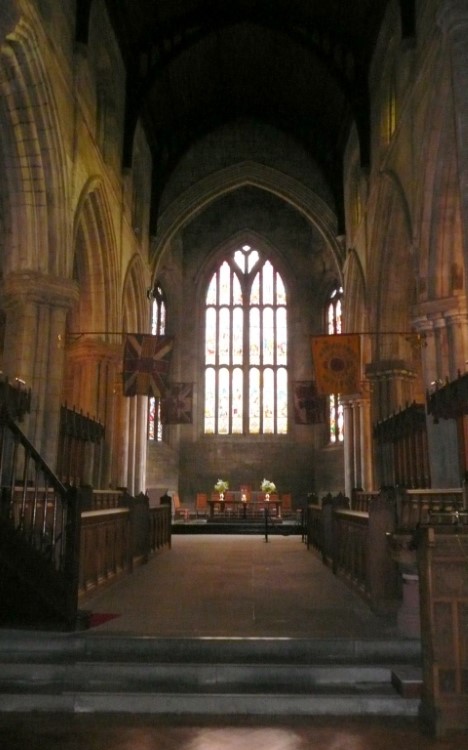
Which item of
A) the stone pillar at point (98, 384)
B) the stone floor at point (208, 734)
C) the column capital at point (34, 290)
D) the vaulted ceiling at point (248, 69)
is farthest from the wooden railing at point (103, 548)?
the vaulted ceiling at point (248, 69)

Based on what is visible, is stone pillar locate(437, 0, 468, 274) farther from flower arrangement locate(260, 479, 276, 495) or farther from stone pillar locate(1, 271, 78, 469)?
flower arrangement locate(260, 479, 276, 495)

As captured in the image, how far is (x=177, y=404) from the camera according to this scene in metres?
18.7

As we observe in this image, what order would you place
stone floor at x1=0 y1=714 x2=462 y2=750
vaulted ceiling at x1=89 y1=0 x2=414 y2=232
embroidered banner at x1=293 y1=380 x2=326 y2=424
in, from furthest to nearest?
1. embroidered banner at x1=293 y1=380 x2=326 y2=424
2. vaulted ceiling at x1=89 y1=0 x2=414 y2=232
3. stone floor at x1=0 y1=714 x2=462 y2=750

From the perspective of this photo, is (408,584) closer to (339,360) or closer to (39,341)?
(39,341)

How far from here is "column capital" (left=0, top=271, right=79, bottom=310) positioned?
35.5ft

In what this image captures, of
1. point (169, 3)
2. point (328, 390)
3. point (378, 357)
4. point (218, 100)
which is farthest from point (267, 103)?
point (328, 390)

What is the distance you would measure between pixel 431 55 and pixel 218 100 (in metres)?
11.6

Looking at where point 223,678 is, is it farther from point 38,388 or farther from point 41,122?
point 41,122

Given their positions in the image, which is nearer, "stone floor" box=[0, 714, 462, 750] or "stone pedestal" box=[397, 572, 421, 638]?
"stone floor" box=[0, 714, 462, 750]

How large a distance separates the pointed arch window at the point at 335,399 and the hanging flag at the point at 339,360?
31.3ft

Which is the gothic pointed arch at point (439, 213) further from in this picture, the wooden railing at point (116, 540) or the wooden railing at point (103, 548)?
the wooden railing at point (103, 548)

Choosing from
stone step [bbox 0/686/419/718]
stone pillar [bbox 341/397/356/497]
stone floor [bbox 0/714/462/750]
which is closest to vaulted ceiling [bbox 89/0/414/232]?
stone pillar [bbox 341/397/356/497]

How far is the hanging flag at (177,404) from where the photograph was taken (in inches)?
728

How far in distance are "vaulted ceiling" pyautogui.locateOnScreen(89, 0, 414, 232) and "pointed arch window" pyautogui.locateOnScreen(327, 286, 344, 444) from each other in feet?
18.7
